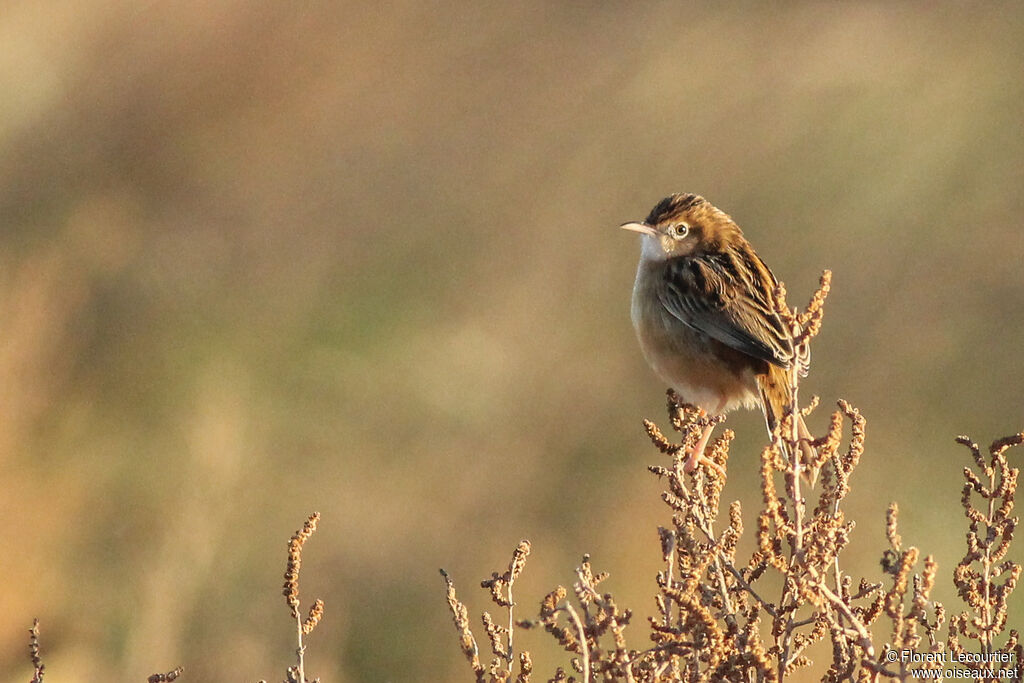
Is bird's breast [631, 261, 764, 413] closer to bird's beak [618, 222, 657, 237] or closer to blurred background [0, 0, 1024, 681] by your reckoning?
bird's beak [618, 222, 657, 237]

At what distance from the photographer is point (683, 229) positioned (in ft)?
18.5

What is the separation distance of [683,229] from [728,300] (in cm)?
70

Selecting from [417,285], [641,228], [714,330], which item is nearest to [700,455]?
[714,330]

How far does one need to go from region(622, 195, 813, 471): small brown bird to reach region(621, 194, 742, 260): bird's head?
0.07 m

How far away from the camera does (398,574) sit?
25.8ft

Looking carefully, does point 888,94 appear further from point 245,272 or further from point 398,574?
point 398,574

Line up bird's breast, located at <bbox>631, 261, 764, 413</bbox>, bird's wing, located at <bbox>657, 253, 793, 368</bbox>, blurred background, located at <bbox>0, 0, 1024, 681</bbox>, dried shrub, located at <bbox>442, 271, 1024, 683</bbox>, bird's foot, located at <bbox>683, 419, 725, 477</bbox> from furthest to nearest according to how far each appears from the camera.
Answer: blurred background, located at <bbox>0, 0, 1024, 681</bbox>, bird's breast, located at <bbox>631, 261, 764, 413</bbox>, bird's wing, located at <bbox>657, 253, 793, 368</bbox>, bird's foot, located at <bbox>683, 419, 725, 477</bbox>, dried shrub, located at <bbox>442, 271, 1024, 683</bbox>

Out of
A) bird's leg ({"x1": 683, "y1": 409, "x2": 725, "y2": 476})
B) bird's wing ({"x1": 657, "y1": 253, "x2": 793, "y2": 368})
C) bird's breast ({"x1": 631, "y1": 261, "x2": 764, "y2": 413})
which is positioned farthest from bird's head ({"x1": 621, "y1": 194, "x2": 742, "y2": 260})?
bird's leg ({"x1": 683, "y1": 409, "x2": 725, "y2": 476})

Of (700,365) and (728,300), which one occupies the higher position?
(728,300)

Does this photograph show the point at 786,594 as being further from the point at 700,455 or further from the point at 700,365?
the point at 700,365

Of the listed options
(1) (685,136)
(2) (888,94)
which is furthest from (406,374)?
(2) (888,94)

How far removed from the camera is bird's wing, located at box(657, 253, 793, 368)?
4.75 m

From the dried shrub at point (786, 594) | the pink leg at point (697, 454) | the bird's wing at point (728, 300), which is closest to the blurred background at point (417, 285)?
the bird's wing at point (728, 300)

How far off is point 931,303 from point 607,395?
8.37ft
